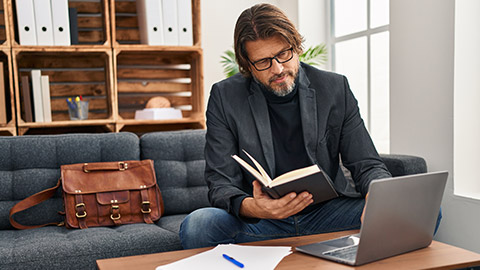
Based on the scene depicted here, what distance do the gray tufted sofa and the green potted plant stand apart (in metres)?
0.82

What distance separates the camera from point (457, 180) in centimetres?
215

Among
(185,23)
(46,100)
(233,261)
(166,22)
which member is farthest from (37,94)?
(233,261)

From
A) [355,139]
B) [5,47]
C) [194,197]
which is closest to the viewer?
[355,139]

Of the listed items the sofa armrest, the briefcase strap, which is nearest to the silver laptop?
the sofa armrest

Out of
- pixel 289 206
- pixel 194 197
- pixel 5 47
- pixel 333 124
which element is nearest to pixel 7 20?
pixel 5 47

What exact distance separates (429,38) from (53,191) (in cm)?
177

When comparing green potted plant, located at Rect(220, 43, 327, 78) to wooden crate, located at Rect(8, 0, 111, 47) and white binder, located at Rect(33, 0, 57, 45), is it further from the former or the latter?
white binder, located at Rect(33, 0, 57, 45)

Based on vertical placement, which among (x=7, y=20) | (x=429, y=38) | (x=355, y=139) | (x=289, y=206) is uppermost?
(x=7, y=20)

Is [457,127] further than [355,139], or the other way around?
[457,127]

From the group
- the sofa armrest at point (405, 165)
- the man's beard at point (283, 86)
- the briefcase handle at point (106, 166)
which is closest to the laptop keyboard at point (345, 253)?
the man's beard at point (283, 86)

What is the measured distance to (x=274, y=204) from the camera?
135 cm

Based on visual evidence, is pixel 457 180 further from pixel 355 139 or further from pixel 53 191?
pixel 53 191

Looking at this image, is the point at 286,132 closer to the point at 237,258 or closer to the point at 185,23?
the point at 237,258

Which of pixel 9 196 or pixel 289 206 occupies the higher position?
pixel 289 206
